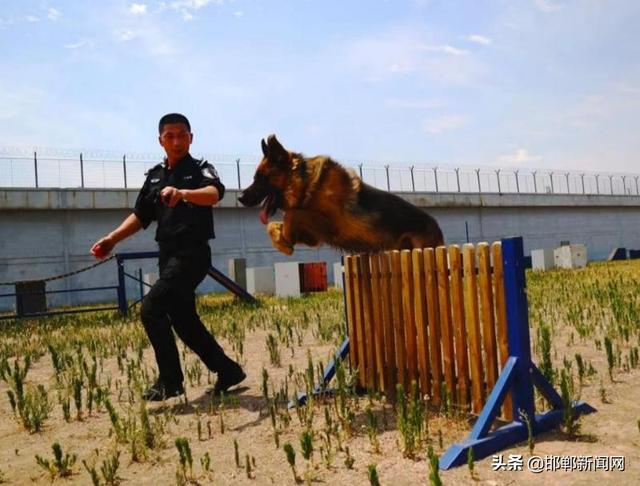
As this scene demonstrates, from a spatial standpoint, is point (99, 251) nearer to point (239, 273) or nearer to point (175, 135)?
point (175, 135)

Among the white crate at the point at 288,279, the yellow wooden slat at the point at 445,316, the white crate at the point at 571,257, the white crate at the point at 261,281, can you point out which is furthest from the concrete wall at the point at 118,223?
the yellow wooden slat at the point at 445,316

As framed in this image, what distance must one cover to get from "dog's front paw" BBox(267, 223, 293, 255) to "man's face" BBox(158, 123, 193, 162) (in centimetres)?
112

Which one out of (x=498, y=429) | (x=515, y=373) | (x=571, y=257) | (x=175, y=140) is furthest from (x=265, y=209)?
(x=571, y=257)

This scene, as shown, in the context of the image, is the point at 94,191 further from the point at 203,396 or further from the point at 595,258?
the point at 595,258

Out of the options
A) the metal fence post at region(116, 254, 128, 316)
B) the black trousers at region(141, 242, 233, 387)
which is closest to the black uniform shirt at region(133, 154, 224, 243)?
the black trousers at region(141, 242, 233, 387)

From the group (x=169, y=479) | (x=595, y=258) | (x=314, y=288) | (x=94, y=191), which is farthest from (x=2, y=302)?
(x=595, y=258)

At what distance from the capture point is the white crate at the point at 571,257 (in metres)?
27.1

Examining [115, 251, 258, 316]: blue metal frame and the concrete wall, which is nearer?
[115, 251, 258, 316]: blue metal frame

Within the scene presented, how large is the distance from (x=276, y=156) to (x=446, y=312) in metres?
1.79

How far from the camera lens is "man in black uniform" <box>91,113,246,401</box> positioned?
4.79 meters

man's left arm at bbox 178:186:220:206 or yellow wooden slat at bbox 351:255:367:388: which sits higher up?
man's left arm at bbox 178:186:220:206

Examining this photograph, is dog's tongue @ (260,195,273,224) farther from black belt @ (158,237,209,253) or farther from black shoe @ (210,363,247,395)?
black shoe @ (210,363,247,395)

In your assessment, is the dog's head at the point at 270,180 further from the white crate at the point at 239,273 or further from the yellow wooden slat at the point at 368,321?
the white crate at the point at 239,273

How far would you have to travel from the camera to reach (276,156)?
4.55m
